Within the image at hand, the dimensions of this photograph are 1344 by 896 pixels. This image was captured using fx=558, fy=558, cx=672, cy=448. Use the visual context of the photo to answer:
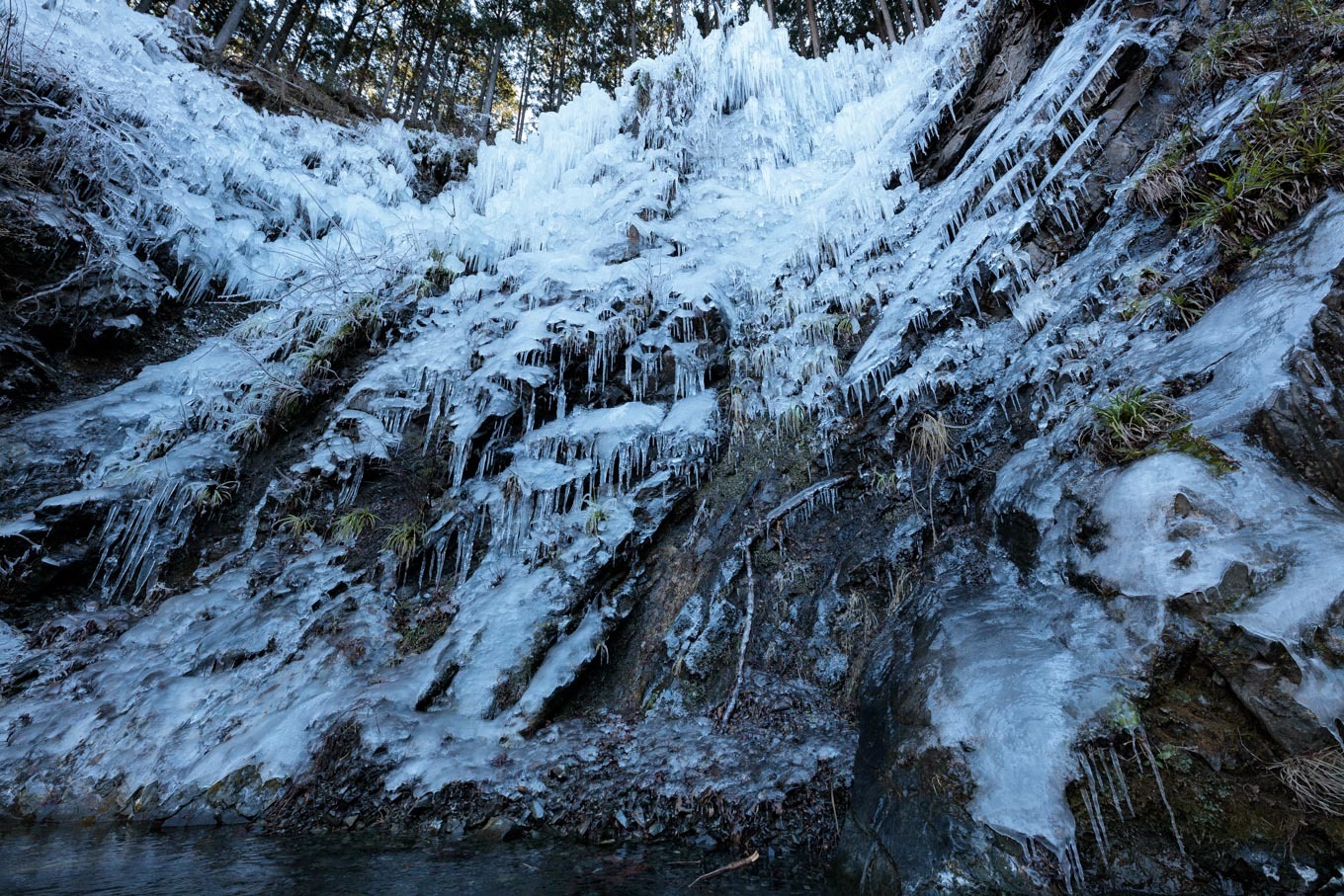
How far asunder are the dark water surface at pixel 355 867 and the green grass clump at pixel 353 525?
272 centimetres

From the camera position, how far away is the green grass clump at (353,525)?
18.5 feet

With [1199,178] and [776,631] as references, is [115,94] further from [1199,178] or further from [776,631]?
[1199,178]

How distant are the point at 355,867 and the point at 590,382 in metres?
4.52

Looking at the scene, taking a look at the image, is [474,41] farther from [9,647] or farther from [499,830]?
[499,830]

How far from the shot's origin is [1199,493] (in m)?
2.31

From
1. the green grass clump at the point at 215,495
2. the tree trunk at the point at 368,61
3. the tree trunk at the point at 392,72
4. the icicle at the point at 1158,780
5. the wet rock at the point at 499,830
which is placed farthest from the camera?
the tree trunk at the point at 392,72

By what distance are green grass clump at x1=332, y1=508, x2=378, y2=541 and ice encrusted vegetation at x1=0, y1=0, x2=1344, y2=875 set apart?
139 millimetres

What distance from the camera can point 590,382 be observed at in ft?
20.5

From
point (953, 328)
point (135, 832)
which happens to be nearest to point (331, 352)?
point (135, 832)

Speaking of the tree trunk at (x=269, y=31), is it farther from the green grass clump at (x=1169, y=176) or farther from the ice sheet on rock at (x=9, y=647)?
the green grass clump at (x=1169, y=176)

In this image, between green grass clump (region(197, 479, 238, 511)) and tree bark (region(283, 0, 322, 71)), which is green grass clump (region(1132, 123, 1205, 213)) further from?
tree bark (region(283, 0, 322, 71))

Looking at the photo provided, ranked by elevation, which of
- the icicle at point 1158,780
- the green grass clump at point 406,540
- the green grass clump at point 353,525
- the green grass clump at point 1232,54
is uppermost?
the green grass clump at point 1232,54

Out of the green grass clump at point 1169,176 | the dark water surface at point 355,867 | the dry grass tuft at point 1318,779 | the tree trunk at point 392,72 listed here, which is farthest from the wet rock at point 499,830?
the tree trunk at point 392,72

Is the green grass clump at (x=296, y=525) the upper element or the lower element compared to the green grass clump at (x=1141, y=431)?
upper
